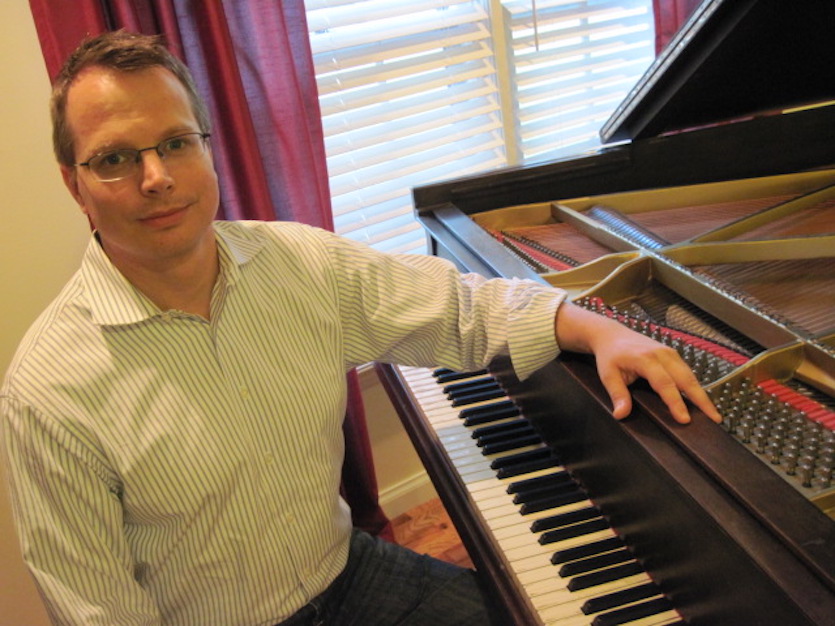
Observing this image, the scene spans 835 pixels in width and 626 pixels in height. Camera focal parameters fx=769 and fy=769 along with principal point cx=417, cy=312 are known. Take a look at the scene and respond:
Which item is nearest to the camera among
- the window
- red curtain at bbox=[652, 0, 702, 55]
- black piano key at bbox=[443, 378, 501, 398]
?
black piano key at bbox=[443, 378, 501, 398]

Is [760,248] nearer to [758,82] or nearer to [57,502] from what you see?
[758,82]

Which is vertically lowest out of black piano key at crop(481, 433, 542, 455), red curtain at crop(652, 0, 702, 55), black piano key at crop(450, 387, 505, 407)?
black piano key at crop(481, 433, 542, 455)

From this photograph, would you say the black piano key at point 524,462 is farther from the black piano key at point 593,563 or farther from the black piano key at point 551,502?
the black piano key at point 593,563

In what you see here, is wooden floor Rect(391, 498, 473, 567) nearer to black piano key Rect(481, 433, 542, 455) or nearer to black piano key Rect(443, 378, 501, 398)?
black piano key Rect(443, 378, 501, 398)

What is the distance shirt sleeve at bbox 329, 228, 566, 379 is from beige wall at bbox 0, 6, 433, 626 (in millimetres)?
1122

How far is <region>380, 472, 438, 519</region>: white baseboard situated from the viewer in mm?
3404

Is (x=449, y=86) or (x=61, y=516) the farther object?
(x=449, y=86)

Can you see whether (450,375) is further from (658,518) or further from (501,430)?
(658,518)

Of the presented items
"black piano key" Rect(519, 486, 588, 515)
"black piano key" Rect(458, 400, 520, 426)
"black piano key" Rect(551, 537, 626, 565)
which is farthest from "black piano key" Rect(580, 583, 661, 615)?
"black piano key" Rect(458, 400, 520, 426)

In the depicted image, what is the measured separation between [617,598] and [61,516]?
94 cm

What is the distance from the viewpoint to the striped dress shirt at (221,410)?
1311mm

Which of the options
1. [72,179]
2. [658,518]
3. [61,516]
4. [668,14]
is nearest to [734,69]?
[668,14]

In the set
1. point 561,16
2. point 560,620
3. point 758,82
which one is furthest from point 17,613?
point 561,16

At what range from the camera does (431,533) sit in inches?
130
